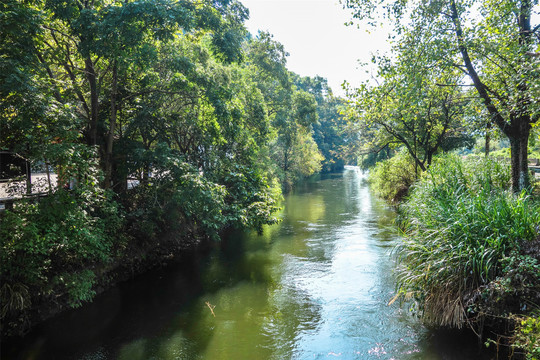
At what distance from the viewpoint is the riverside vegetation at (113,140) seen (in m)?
6.11

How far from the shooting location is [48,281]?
663cm

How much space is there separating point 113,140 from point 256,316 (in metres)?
6.83

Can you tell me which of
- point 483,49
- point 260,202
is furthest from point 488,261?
point 260,202

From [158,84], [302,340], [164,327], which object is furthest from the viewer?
[158,84]

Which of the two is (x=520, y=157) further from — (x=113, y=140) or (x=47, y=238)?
(x=113, y=140)

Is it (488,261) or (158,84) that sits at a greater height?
(158,84)

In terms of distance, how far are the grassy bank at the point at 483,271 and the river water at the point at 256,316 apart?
30.7 inches

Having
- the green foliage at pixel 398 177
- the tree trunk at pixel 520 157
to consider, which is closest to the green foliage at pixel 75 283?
the tree trunk at pixel 520 157

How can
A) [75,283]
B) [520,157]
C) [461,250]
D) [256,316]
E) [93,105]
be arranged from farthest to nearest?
[93,105] < [520,157] < [256,316] < [75,283] < [461,250]

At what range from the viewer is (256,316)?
24.6 feet

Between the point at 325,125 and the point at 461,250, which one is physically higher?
the point at 325,125

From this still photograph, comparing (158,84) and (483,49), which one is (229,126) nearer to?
(158,84)

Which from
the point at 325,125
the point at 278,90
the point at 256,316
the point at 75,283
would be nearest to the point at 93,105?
the point at 75,283

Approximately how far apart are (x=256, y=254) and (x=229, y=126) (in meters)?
4.75
